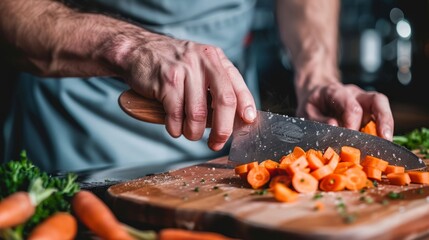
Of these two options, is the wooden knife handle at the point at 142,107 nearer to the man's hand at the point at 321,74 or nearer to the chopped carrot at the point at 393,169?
the chopped carrot at the point at 393,169

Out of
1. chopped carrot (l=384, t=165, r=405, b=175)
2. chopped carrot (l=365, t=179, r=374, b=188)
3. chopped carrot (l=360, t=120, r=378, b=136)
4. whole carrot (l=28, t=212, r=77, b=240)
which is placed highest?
chopped carrot (l=360, t=120, r=378, b=136)

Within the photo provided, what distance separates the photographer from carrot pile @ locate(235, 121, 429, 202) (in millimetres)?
1445

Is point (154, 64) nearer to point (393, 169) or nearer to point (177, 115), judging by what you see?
point (177, 115)

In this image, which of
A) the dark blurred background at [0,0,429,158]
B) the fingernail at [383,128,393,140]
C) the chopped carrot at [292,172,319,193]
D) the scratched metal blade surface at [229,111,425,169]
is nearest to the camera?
the chopped carrot at [292,172,319,193]

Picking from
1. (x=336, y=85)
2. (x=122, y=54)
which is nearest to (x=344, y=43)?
(x=336, y=85)

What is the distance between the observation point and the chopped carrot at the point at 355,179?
1.46 m

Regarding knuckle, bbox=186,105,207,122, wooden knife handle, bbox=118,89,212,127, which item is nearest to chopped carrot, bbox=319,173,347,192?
knuckle, bbox=186,105,207,122

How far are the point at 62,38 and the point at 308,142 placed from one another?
2.78ft

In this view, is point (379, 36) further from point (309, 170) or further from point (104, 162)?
point (309, 170)

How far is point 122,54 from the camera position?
168cm

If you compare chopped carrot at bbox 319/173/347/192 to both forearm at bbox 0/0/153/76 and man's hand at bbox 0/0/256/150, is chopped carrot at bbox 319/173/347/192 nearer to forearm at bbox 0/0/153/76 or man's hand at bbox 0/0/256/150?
man's hand at bbox 0/0/256/150

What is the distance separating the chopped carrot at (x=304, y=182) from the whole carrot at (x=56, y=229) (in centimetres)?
53

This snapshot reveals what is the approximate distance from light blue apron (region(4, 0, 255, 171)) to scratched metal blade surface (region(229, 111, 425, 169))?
67 centimetres

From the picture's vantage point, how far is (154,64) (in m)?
1.60
